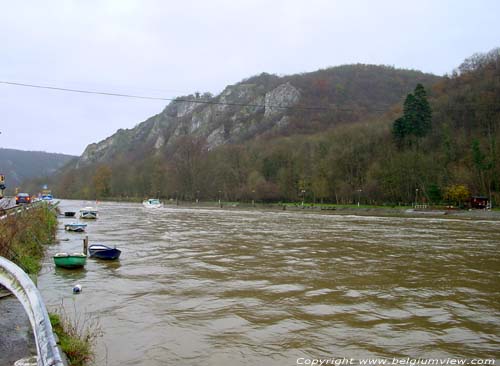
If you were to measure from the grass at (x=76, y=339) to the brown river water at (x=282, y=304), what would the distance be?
27cm

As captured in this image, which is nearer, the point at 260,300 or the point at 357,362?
the point at 357,362

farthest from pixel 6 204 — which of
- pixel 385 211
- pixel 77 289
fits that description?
pixel 385 211

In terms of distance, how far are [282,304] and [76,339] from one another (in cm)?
679

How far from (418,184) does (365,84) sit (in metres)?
107

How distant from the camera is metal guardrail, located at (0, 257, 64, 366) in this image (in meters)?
4.68

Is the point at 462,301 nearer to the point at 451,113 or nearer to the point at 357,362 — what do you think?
the point at 357,362

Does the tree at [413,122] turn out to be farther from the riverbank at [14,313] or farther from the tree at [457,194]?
the riverbank at [14,313]

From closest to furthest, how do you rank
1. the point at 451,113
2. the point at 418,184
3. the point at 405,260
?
the point at 405,260
the point at 418,184
the point at 451,113

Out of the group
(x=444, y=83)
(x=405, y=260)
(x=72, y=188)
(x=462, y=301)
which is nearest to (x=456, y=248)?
(x=405, y=260)

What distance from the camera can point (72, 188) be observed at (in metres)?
195

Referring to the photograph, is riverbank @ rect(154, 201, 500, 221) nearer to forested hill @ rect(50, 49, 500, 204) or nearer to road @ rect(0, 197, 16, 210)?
forested hill @ rect(50, 49, 500, 204)

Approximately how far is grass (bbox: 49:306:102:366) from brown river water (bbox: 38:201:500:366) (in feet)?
0.89

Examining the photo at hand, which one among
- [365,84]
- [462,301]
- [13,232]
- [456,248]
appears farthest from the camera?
[365,84]

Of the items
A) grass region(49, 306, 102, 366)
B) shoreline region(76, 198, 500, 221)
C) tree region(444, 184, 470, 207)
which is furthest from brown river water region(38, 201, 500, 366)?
tree region(444, 184, 470, 207)
